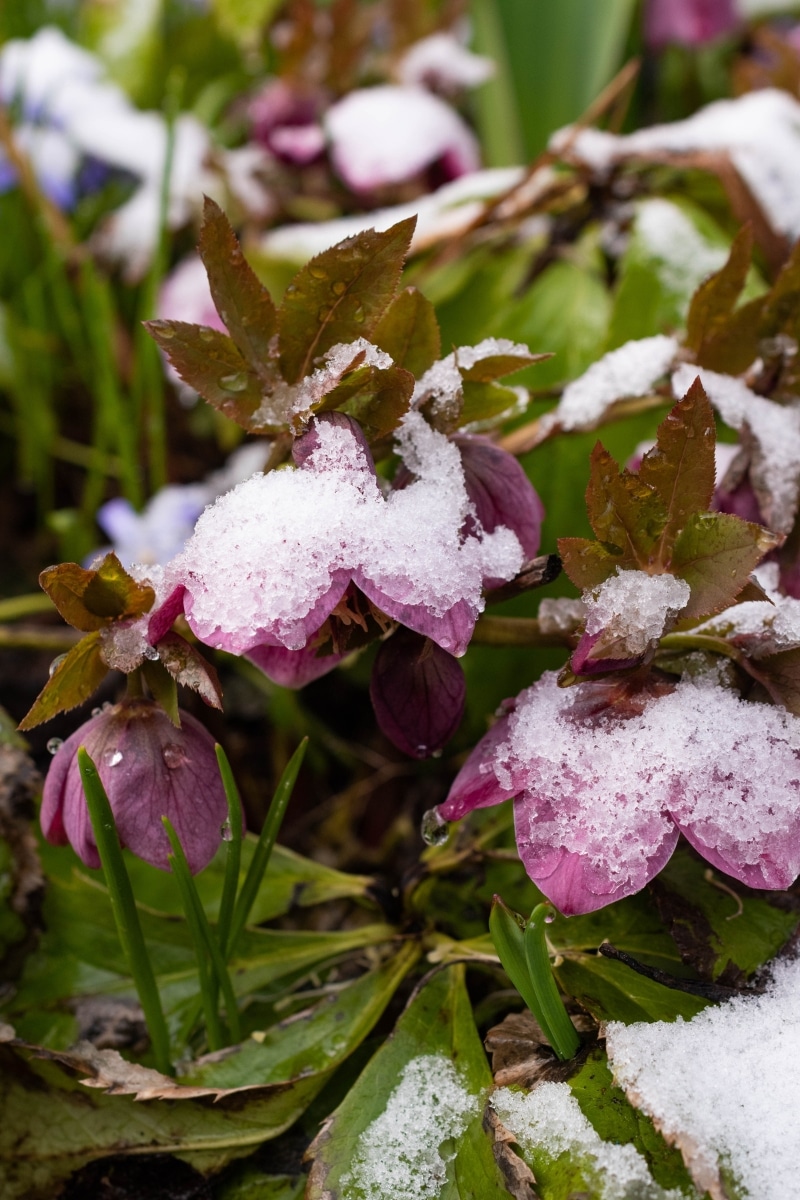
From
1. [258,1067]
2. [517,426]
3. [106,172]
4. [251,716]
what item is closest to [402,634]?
[258,1067]

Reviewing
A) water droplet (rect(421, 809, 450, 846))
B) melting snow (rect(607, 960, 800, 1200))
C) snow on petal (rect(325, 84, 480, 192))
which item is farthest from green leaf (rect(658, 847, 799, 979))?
snow on petal (rect(325, 84, 480, 192))

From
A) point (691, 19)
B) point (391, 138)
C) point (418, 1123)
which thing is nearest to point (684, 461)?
point (418, 1123)

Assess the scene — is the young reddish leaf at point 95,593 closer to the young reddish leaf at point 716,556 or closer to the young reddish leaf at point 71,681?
the young reddish leaf at point 71,681

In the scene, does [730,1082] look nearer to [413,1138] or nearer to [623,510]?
[413,1138]

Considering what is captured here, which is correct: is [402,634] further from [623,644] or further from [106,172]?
[106,172]

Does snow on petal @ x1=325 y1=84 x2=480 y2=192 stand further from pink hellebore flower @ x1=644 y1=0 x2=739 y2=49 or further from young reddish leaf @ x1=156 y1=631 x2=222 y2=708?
young reddish leaf @ x1=156 y1=631 x2=222 y2=708
